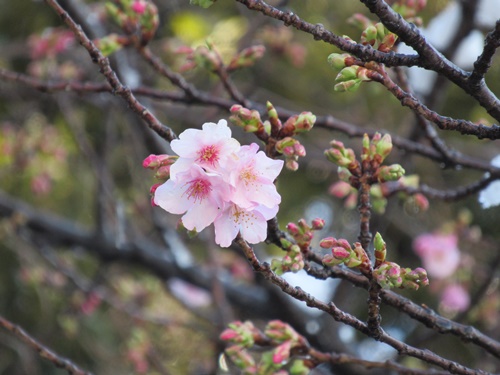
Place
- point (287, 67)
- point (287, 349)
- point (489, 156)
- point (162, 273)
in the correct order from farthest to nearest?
point (287, 67)
point (489, 156)
point (162, 273)
point (287, 349)

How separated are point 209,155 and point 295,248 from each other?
0.78 feet

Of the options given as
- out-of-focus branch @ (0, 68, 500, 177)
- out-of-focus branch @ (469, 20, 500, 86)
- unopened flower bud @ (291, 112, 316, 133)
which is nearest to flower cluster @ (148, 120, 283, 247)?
unopened flower bud @ (291, 112, 316, 133)

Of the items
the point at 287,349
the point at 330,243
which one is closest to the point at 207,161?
the point at 330,243

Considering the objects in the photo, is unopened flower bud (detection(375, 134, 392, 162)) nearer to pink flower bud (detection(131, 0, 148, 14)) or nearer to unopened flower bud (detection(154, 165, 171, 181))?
unopened flower bud (detection(154, 165, 171, 181))

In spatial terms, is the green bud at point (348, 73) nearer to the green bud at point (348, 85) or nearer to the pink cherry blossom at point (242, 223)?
the green bud at point (348, 85)

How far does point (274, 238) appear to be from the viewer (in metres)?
1.21

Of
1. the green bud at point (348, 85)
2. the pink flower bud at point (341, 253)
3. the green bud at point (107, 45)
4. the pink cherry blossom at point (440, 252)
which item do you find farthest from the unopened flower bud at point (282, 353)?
the pink cherry blossom at point (440, 252)

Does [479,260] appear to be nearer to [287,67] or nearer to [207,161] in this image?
[287,67]

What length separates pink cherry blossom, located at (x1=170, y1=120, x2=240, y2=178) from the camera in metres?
1.06

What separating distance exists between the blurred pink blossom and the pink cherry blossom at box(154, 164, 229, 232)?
2.36 m

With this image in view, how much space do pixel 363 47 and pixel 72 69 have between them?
2662mm

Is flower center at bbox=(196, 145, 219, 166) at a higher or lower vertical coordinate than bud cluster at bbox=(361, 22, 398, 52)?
lower

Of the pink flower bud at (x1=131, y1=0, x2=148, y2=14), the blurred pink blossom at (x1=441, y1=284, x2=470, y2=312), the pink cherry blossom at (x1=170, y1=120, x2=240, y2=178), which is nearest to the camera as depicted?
the pink cherry blossom at (x1=170, y1=120, x2=240, y2=178)

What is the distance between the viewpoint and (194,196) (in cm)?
107
